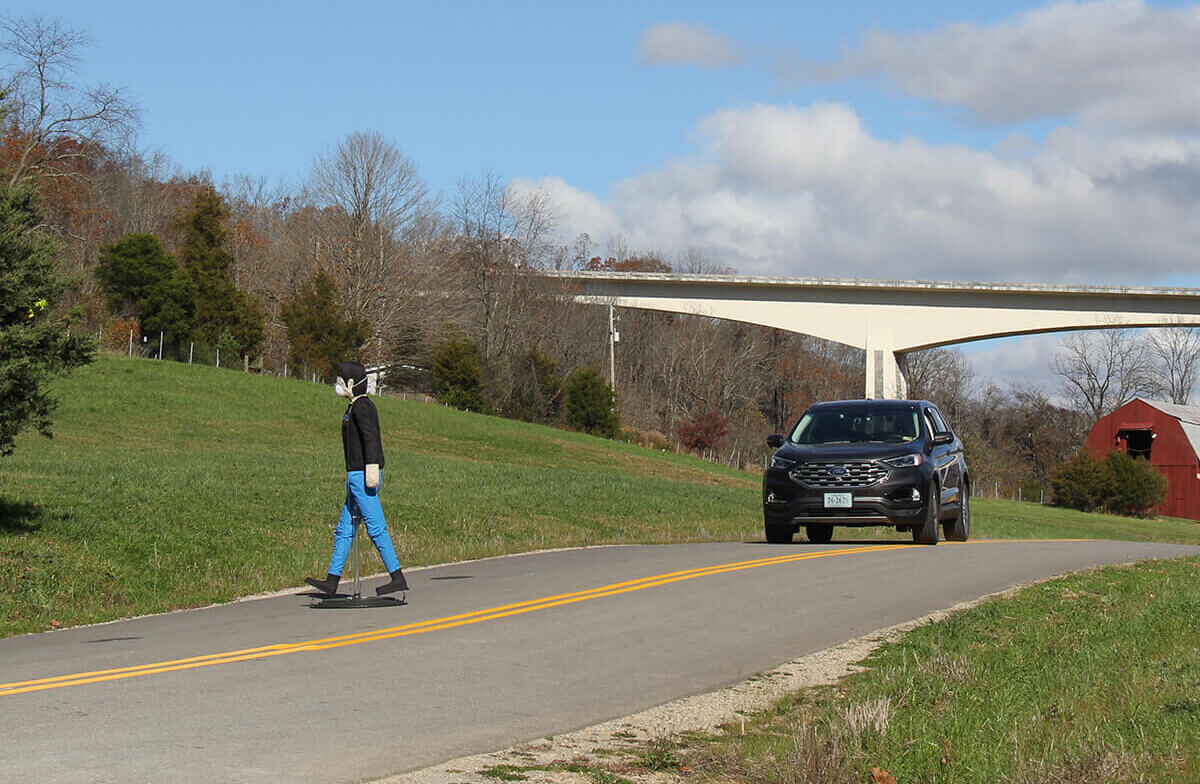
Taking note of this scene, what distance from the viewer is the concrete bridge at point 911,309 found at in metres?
62.7

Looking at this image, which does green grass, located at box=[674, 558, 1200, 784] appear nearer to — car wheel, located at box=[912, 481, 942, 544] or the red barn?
car wheel, located at box=[912, 481, 942, 544]

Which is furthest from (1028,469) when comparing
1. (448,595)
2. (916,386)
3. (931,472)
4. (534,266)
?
(448,595)

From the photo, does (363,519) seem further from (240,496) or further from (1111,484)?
(1111,484)

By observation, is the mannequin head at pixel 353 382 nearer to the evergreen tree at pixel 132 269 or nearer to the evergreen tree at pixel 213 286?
the evergreen tree at pixel 132 269

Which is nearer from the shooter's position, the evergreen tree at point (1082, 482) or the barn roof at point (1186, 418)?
the evergreen tree at point (1082, 482)

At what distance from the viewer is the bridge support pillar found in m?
64.8

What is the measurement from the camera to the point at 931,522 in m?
18.6

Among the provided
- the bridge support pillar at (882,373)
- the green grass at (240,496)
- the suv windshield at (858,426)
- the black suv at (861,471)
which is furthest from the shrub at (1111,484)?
the suv windshield at (858,426)

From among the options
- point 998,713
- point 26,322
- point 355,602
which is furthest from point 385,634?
point 26,322

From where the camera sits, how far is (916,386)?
105250 millimetres

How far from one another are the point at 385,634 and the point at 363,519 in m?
2.16

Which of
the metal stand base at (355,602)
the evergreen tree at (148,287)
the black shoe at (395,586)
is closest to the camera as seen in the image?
the metal stand base at (355,602)

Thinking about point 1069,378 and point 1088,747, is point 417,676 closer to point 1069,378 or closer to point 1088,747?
point 1088,747

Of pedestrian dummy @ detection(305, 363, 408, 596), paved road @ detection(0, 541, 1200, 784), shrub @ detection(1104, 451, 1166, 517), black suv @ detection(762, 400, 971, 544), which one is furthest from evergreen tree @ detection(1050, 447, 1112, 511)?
pedestrian dummy @ detection(305, 363, 408, 596)
